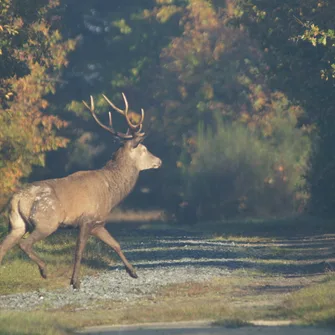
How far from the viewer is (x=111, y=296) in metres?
20.5

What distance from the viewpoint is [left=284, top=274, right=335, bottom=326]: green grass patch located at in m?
15.2

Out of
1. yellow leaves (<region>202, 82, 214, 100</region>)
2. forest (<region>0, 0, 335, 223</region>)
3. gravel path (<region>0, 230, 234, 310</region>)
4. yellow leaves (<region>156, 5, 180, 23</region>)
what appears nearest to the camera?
gravel path (<region>0, 230, 234, 310</region>)

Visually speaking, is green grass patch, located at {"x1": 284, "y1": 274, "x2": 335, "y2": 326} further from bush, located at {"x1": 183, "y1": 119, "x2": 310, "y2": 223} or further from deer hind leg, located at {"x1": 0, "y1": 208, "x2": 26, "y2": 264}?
bush, located at {"x1": 183, "y1": 119, "x2": 310, "y2": 223}

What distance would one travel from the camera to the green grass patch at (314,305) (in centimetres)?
1520

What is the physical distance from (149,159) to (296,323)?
8574 mm

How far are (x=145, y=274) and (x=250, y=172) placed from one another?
28059 mm

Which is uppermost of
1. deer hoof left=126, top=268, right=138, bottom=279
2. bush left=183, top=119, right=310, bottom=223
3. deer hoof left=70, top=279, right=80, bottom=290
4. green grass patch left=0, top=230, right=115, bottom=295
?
deer hoof left=70, top=279, right=80, bottom=290

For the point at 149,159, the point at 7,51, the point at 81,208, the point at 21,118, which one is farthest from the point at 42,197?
the point at 21,118

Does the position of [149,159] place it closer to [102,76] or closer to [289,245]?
[289,245]

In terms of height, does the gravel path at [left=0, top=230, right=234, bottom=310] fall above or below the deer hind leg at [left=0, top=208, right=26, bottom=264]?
below

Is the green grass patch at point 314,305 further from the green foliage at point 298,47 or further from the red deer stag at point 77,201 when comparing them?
the green foliage at point 298,47

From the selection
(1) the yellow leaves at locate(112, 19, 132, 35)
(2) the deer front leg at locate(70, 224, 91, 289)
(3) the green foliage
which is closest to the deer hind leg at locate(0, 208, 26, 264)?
(2) the deer front leg at locate(70, 224, 91, 289)

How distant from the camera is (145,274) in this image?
82.6 ft

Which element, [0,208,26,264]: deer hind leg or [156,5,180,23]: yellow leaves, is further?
[156,5,180,23]: yellow leaves
